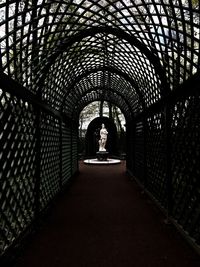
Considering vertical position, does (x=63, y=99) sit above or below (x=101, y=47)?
below

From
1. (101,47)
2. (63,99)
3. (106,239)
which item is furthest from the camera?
(63,99)

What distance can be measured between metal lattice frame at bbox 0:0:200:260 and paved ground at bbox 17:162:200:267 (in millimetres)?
316

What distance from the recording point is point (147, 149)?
815cm

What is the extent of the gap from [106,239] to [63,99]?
5700 mm

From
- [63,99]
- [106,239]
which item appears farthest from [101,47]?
[106,239]

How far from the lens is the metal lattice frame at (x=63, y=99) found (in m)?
3.67

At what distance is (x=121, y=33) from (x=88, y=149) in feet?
61.2

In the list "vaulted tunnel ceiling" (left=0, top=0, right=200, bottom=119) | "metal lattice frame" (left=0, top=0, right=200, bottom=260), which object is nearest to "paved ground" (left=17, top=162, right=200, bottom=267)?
"metal lattice frame" (left=0, top=0, right=200, bottom=260)

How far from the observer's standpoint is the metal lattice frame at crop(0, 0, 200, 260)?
367cm

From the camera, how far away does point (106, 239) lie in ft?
14.2

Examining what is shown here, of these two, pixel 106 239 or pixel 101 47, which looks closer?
pixel 106 239

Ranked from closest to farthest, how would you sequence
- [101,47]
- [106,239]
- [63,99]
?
[106,239] → [101,47] → [63,99]

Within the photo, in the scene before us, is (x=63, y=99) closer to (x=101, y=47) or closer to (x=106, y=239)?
(x=101, y=47)

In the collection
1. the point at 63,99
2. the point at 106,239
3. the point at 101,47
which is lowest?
the point at 106,239
